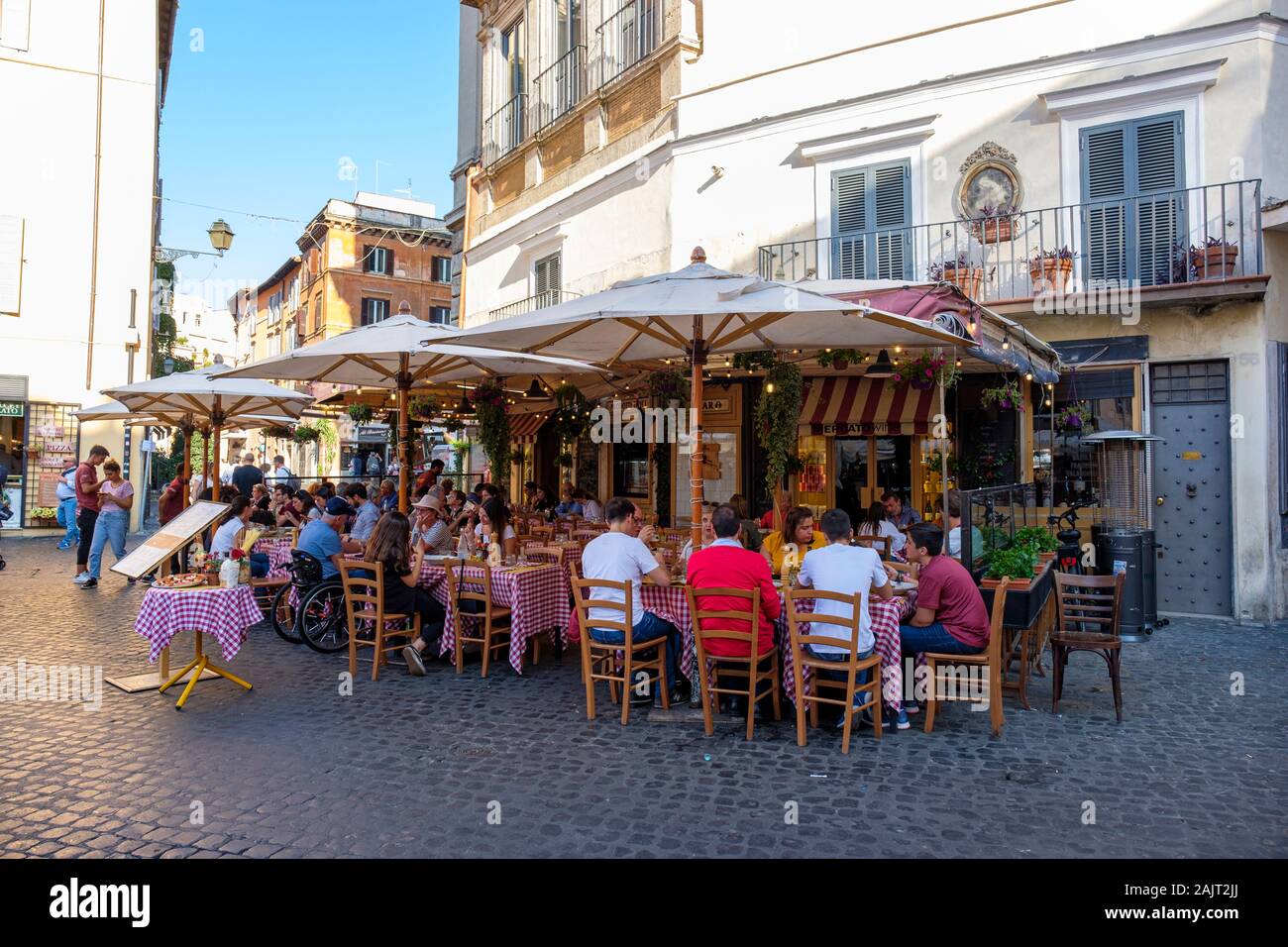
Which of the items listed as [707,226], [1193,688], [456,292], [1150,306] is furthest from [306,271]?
[1193,688]

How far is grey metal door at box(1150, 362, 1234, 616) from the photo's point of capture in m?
9.81

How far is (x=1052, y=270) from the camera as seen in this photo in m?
10.3

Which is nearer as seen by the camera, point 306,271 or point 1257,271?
point 1257,271

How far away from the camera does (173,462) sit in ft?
115

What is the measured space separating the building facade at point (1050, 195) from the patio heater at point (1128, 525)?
0.70 feet

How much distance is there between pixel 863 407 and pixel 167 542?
8.56 meters

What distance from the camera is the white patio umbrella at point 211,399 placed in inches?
424

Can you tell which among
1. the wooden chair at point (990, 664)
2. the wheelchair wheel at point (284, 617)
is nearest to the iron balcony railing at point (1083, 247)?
the wooden chair at point (990, 664)

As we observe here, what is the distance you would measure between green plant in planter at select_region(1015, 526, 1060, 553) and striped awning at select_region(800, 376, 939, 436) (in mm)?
3675

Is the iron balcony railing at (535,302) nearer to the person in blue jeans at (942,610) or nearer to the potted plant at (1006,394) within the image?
the potted plant at (1006,394)

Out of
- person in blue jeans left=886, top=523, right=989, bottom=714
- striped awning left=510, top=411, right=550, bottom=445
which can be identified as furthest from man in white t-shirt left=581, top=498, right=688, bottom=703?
striped awning left=510, top=411, right=550, bottom=445

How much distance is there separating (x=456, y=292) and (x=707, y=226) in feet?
31.7
